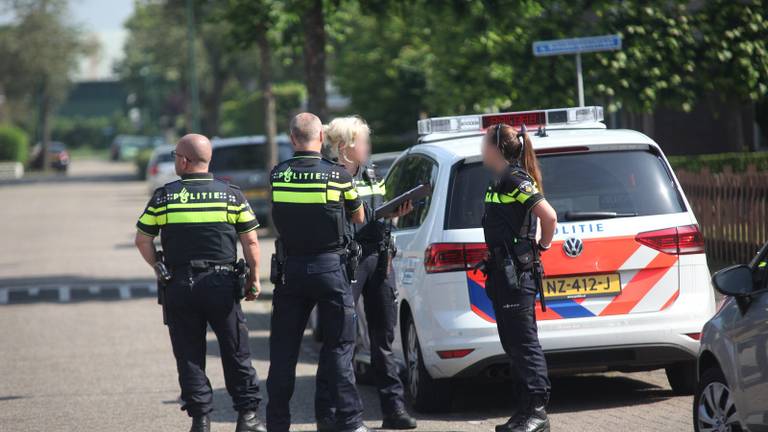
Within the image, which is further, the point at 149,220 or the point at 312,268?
the point at 149,220

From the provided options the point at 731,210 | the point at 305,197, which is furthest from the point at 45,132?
the point at 305,197

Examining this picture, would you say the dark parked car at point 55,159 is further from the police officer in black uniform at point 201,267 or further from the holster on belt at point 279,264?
the holster on belt at point 279,264

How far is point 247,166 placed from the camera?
79.5ft

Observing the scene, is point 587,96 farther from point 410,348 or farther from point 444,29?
point 444,29

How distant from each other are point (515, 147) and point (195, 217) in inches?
68.7

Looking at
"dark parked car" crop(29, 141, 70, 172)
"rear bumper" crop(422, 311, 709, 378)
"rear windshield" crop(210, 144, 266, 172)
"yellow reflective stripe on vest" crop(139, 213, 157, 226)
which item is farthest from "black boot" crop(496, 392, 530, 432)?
"dark parked car" crop(29, 141, 70, 172)

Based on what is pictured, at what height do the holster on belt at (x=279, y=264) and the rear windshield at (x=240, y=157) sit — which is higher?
the rear windshield at (x=240, y=157)

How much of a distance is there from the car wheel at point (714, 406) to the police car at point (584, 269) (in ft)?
4.63

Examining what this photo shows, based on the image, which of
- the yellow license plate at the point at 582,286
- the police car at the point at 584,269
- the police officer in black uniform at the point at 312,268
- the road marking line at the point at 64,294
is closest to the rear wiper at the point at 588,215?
the police car at the point at 584,269

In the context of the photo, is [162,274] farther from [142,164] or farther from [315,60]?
[142,164]

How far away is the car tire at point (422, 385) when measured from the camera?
7.68 meters

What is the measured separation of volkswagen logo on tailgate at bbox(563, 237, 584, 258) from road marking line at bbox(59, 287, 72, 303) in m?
9.90

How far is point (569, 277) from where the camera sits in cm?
730

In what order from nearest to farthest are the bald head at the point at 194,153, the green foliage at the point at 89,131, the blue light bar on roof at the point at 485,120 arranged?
the bald head at the point at 194,153, the blue light bar on roof at the point at 485,120, the green foliage at the point at 89,131
